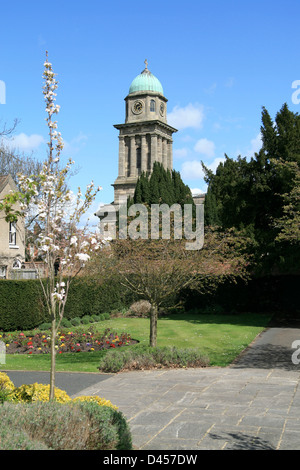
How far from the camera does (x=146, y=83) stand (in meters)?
72.0

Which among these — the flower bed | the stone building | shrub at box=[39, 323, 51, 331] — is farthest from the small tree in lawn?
the stone building

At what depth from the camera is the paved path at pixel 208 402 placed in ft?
21.5

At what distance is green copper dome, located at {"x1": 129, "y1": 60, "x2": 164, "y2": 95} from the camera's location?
236ft

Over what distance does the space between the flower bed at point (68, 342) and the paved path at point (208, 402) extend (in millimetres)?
4121

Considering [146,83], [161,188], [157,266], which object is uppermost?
[146,83]

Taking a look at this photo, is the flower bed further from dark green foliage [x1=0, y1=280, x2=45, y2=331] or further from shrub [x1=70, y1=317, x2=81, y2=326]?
shrub [x1=70, y1=317, x2=81, y2=326]

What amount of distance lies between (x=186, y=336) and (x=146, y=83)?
60.1m

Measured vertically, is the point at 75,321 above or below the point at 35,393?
below

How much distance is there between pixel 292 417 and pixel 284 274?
64.3 feet

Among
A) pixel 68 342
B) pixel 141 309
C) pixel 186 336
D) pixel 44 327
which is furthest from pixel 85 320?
pixel 186 336

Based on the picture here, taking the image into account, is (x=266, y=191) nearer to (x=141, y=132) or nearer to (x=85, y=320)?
(x=85, y=320)
